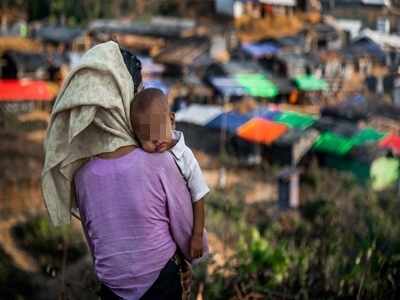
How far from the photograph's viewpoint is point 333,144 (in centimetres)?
1534

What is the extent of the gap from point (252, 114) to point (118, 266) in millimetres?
16409

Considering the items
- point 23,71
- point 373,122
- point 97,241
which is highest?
point 97,241

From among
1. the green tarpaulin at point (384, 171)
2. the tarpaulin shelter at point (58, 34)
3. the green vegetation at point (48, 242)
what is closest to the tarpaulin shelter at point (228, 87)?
the green tarpaulin at point (384, 171)

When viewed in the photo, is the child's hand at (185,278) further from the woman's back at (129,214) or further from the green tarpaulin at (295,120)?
the green tarpaulin at (295,120)

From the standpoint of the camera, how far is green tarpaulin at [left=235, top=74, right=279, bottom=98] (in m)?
23.1

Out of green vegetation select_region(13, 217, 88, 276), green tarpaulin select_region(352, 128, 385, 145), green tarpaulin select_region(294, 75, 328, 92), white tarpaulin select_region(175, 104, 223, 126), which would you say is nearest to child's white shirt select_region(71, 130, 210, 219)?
green vegetation select_region(13, 217, 88, 276)

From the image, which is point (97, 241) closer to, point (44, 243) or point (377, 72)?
point (44, 243)

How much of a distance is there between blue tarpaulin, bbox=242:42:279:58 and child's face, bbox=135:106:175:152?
94.0 feet

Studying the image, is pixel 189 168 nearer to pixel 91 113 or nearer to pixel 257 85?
pixel 91 113

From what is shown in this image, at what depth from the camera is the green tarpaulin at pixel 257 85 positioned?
23094mm

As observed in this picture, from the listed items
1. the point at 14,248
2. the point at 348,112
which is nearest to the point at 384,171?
the point at 348,112

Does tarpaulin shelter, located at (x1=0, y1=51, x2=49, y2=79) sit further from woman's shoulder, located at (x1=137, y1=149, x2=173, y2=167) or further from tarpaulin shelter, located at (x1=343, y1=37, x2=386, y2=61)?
woman's shoulder, located at (x1=137, y1=149, x2=173, y2=167)

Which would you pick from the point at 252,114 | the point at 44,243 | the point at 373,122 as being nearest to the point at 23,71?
the point at 252,114

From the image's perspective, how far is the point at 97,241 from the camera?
5.89 ft
